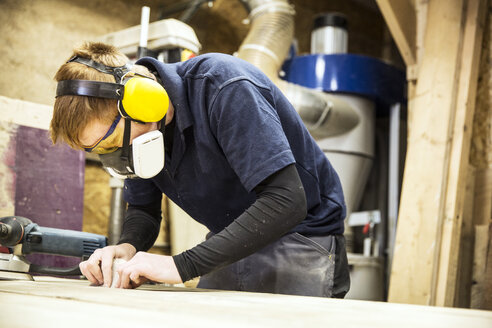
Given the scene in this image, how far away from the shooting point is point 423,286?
2.72 metres

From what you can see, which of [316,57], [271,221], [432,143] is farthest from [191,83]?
[316,57]

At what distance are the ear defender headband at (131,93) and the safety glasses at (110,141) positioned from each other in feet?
0.18

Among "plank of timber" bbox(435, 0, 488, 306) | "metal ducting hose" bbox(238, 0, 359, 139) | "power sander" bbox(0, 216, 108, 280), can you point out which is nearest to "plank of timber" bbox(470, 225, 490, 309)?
"plank of timber" bbox(435, 0, 488, 306)

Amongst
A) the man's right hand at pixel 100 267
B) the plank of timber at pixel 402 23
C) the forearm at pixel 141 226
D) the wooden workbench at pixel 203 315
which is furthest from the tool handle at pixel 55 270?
the plank of timber at pixel 402 23

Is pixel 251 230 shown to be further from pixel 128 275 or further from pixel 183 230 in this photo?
pixel 183 230

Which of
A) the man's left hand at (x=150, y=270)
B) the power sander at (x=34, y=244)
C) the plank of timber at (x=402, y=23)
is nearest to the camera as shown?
the man's left hand at (x=150, y=270)

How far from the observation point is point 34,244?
184 centimetres

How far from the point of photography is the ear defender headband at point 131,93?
1.35 metres

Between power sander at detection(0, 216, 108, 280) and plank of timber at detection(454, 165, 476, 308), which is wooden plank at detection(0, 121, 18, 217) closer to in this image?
power sander at detection(0, 216, 108, 280)

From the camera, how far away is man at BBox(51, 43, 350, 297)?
1298 mm

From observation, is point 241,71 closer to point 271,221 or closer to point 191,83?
point 191,83

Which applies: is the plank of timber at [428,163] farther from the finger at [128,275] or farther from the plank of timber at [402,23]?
the finger at [128,275]

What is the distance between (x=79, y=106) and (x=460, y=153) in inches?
82.1

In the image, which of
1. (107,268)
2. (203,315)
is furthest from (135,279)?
(203,315)
